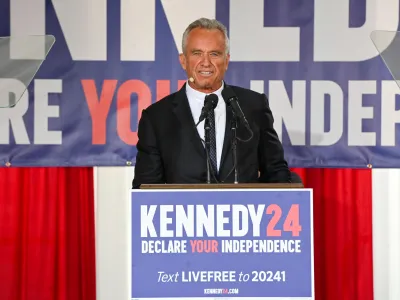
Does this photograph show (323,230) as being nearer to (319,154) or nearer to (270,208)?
(319,154)

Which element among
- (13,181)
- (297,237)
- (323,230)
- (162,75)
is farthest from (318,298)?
(297,237)

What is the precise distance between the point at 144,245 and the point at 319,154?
1.85 metres

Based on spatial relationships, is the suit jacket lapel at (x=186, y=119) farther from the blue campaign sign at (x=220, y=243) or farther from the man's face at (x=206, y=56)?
the blue campaign sign at (x=220, y=243)

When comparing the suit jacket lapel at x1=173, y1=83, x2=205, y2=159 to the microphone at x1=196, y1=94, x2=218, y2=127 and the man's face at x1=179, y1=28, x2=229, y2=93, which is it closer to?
the man's face at x1=179, y1=28, x2=229, y2=93

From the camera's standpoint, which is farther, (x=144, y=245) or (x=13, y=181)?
(x=13, y=181)

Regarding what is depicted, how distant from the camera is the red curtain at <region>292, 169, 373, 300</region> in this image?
358 cm

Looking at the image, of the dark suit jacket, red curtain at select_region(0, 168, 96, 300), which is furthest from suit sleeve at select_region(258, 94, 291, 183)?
red curtain at select_region(0, 168, 96, 300)

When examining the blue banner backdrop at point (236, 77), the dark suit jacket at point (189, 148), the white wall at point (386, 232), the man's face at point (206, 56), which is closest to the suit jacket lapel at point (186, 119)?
the dark suit jacket at point (189, 148)

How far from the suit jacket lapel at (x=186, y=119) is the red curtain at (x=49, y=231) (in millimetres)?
1231

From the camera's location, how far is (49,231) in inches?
141

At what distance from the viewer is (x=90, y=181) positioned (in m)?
3.60

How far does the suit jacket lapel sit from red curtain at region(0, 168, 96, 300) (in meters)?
1.23

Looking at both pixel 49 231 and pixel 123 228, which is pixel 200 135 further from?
pixel 49 231

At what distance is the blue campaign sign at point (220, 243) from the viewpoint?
1739mm
